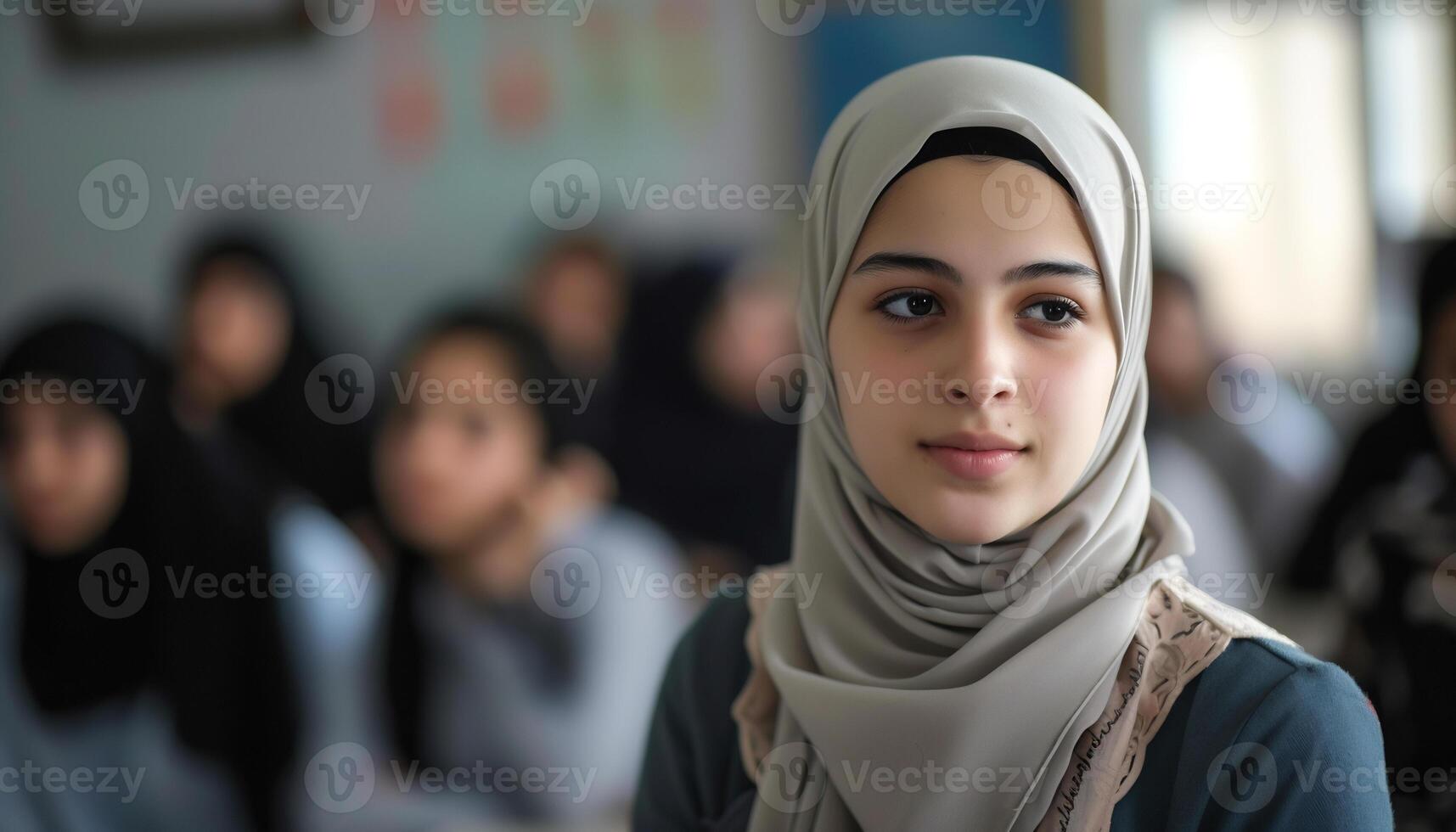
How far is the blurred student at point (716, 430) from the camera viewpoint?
3.08m

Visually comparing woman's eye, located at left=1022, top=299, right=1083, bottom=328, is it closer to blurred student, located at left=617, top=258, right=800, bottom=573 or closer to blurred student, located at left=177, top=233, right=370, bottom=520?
blurred student, located at left=617, top=258, right=800, bottom=573

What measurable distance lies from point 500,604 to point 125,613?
0.71 meters

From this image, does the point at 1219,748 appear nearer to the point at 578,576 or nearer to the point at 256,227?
the point at 578,576

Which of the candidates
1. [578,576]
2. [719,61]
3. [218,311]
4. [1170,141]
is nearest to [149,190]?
[218,311]

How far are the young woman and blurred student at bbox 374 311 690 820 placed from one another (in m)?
1.26

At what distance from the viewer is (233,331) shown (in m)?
3.06

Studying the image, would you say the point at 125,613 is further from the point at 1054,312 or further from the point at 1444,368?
the point at 1444,368

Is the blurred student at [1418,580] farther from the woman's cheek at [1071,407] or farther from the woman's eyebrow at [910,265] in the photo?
the woman's eyebrow at [910,265]

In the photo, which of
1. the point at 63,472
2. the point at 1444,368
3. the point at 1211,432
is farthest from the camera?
→ the point at 1211,432

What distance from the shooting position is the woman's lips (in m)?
0.78

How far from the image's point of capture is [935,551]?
84 centimetres

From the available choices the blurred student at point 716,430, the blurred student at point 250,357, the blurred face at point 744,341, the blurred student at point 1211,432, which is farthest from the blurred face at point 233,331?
the blurred student at point 1211,432

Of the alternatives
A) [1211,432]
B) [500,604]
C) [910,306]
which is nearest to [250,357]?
[500,604]

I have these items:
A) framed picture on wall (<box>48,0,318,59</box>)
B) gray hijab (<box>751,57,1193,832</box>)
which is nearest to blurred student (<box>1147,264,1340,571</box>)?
gray hijab (<box>751,57,1193,832</box>)
